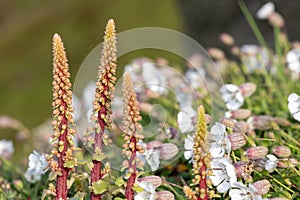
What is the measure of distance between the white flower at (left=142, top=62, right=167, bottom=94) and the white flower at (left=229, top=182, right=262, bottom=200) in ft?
3.07

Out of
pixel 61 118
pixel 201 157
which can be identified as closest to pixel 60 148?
pixel 61 118

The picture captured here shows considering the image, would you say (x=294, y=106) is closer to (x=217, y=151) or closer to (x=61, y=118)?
(x=217, y=151)

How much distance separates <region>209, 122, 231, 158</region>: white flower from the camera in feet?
4.49

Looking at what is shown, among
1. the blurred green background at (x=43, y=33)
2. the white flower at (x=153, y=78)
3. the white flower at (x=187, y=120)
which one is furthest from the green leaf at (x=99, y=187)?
the blurred green background at (x=43, y=33)

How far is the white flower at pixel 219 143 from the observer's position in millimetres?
1368

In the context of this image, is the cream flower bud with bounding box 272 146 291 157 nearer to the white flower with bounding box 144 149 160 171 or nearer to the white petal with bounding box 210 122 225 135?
the white petal with bounding box 210 122 225 135

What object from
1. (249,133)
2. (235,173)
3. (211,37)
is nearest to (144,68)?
(249,133)

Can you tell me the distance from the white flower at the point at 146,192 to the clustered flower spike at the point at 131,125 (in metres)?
0.04

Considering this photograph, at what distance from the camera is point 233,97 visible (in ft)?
6.23

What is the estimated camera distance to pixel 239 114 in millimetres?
1750

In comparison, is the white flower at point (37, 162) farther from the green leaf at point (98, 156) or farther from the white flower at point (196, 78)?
the white flower at point (196, 78)

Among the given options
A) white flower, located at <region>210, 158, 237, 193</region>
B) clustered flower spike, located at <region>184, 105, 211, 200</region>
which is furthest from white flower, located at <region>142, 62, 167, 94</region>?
clustered flower spike, located at <region>184, 105, 211, 200</region>

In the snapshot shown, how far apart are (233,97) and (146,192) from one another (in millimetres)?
656

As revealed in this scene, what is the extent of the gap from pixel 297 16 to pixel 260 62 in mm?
1331
